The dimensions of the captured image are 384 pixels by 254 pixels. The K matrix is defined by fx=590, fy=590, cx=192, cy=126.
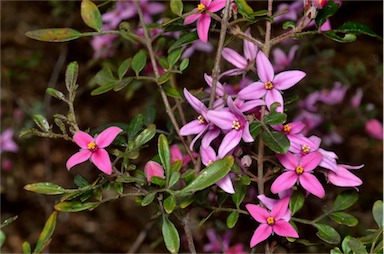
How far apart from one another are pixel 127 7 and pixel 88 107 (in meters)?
1.34

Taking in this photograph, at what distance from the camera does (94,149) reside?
2.96ft

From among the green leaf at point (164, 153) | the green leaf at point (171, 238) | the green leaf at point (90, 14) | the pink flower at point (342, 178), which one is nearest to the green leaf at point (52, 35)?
the green leaf at point (90, 14)

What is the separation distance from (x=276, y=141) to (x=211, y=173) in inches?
4.1

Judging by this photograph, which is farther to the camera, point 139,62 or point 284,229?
point 139,62

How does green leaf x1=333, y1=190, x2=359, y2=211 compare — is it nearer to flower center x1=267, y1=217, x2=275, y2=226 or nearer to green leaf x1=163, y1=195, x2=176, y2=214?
flower center x1=267, y1=217, x2=275, y2=226

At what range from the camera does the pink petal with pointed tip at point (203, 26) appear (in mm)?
935

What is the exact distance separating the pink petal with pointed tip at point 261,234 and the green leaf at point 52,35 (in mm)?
449

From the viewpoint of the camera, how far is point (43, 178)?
2441mm

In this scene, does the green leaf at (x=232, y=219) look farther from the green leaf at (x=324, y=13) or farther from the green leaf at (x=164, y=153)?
the green leaf at (x=324, y=13)

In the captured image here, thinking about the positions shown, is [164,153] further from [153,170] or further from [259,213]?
[259,213]

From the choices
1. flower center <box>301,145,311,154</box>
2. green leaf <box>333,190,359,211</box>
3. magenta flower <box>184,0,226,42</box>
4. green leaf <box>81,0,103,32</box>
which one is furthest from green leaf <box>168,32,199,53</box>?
green leaf <box>333,190,359,211</box>

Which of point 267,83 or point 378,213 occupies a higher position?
point 267,83

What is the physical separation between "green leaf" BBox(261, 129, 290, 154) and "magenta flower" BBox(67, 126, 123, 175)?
0.23 m

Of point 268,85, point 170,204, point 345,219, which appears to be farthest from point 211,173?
point 345,219
